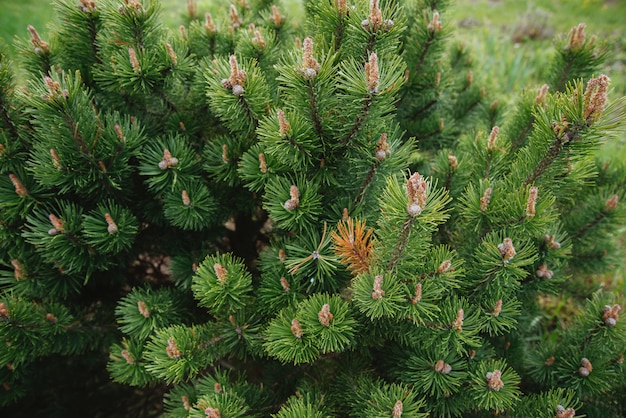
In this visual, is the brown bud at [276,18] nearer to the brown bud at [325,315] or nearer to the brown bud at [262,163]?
the brown bud at [262,163]

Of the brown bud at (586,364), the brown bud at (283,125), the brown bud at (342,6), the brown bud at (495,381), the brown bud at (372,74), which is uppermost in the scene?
the brown bud at (342,6)

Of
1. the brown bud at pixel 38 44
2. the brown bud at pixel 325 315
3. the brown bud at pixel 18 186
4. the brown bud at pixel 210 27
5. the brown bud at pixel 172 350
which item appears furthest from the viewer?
the brown bud at pixel 210 27

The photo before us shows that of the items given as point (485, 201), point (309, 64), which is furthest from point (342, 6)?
point (485, 201)

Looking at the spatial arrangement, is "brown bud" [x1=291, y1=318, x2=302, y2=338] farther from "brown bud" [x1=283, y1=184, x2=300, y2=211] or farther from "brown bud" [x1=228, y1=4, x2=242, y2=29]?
"brown bud" [x1=228, y1=4, x2=242, y2=29]

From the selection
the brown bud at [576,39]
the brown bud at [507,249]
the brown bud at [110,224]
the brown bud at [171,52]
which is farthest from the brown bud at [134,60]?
the brown bud at [576,39]

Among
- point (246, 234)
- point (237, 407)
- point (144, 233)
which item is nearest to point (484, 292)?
point (237, 407)

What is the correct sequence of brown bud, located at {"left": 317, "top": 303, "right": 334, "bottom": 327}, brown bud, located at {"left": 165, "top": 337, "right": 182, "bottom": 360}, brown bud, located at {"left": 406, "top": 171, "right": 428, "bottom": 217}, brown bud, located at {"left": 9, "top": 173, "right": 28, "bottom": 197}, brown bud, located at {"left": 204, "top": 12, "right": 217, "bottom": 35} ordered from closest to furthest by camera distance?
brown bud, located at {"left": 406, "top": 171, "right": 428, "bottom": 217}, brown bud, located at {"left": 317, "top": 303, "right": 334, "bottom": 327}, brown bud, located at {"left": 165, "top": 337, "right": 182, "bottom": 360}, brown bud, located at {"left": 9, "top": 173, "right": 28, "bottom": 197}, brown bud, located at {"left": 204, "top": 12, "right": 217, "bottom": 35}

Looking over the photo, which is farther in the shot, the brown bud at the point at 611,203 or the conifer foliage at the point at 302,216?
the brown bud at the point at 611,203

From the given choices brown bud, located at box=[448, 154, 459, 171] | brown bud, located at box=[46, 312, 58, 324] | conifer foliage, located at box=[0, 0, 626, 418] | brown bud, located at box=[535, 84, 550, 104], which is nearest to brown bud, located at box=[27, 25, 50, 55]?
conifer foliage, located at box=[0, 0, 626, 418]

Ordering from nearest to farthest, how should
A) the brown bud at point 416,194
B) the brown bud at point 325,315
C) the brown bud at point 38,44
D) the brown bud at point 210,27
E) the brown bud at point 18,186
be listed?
the brown bud at point 416,194
the brown bud at point 325,315
the brown bud at point 18,186
the brown bud at point 38,44
the brown bud at point 210,27
